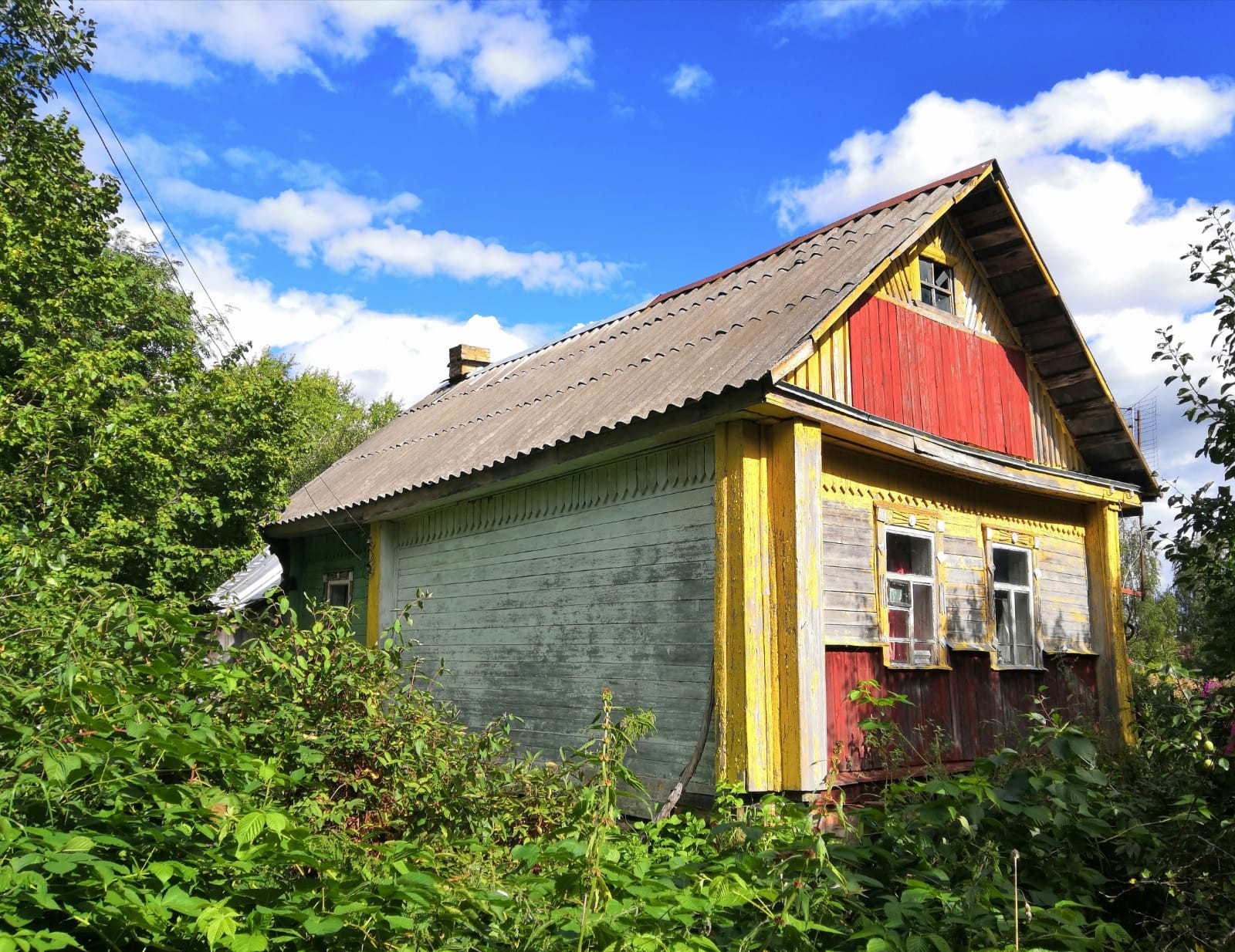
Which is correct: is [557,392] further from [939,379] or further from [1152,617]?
[1152,617]

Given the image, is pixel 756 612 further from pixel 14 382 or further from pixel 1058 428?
pixel 14 382

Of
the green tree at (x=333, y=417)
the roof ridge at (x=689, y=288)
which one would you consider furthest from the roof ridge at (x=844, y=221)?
the green tree at (x=333, y=417)

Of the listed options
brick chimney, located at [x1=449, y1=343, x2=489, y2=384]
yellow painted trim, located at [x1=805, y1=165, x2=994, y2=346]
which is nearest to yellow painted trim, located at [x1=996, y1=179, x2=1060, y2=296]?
yellow painted trim, located at [x1=805, y1=165, x2=994, y2=346]

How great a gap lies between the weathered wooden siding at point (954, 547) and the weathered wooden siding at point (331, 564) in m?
5.54

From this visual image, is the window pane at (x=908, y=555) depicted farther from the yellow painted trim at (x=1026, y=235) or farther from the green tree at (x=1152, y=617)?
the green tree at (x=1152, y=617)

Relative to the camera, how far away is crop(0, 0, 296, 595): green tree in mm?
7727

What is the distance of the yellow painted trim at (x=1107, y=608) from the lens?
991 cm

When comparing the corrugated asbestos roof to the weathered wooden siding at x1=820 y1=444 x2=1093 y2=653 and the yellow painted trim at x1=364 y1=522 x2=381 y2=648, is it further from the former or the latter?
the weathered wooden siding at x1=820 y1=444 x2=1093 y2=653

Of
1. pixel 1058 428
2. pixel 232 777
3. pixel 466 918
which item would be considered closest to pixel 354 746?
pixel 232 777

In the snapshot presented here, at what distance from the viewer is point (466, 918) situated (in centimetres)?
279

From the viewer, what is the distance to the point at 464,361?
16.3 meters

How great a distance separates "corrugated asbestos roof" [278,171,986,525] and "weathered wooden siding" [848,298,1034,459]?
2.18 ft

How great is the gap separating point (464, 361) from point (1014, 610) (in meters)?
10.1

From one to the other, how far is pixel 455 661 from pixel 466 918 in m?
6.83
